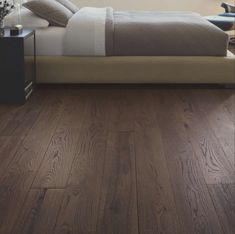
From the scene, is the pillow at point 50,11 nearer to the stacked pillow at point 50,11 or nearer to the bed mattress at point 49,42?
the stacked pillow at point 50,11

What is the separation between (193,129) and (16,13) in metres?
1.99

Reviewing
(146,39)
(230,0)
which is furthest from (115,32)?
(230,0)

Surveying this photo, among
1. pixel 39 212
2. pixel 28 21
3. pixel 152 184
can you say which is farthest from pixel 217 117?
pixel 28 21

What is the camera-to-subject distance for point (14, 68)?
10.9ft

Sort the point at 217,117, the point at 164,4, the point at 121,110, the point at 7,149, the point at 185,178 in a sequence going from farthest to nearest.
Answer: the point at 164,4 < the point at 121,110 < the point at 217,117 < the point at 7,149 < the point at 185,178

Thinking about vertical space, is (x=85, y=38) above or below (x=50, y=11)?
below

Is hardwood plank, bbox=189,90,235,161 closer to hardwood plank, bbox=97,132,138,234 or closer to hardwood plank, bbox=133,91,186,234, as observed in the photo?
hardwood plank, bbox=133,91,186,234

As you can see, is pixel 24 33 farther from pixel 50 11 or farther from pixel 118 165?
pixel 118 165

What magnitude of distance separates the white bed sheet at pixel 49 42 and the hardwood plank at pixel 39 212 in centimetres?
196

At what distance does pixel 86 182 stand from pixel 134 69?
182cm

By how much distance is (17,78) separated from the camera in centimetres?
335

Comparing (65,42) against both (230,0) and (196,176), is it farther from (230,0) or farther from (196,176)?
(230,0)

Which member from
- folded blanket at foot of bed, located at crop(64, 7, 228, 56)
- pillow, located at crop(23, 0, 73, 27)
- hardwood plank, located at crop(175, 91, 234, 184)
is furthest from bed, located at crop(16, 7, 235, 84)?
hardwood plank, located at crop(175, 91, 234, 184)

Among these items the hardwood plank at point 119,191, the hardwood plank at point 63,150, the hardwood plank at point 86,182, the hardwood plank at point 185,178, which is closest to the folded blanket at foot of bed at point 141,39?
the hardwood plank at point 63,150
